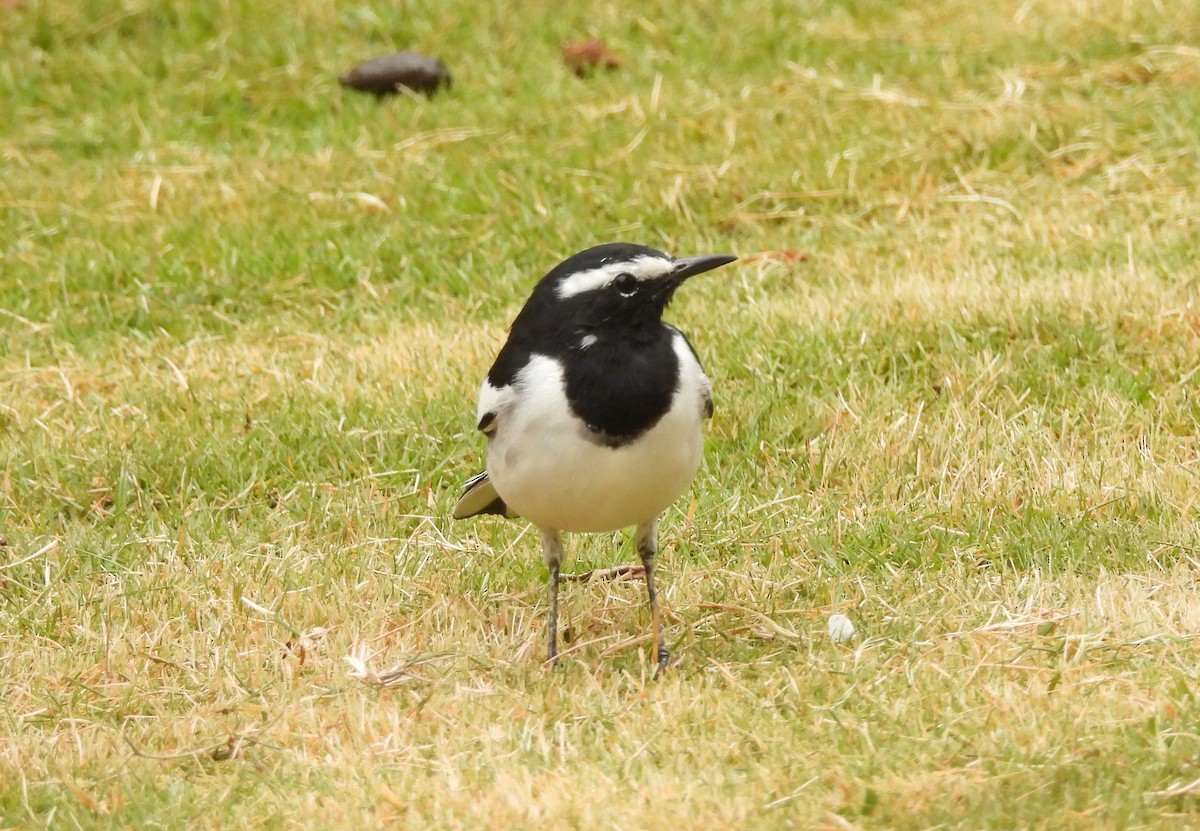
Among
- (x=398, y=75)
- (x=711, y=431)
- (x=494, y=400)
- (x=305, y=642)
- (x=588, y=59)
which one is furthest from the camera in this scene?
(x=588, y=59)

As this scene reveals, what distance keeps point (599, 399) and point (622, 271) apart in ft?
1.22

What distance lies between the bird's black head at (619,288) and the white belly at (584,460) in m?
0.15

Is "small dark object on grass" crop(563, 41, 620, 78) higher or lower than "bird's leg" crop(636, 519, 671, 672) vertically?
lower

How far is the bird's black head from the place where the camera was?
436 centimetres

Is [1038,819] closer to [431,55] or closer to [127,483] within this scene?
[127,483]

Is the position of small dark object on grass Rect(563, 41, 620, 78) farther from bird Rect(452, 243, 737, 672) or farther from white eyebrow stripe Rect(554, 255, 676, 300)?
white eyebrow stripe Rect(554, 255, 676, 300)

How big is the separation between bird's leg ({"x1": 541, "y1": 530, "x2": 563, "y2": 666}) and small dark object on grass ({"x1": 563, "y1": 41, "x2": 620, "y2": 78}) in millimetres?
5675

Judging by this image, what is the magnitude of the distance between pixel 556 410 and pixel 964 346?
264 centimetres

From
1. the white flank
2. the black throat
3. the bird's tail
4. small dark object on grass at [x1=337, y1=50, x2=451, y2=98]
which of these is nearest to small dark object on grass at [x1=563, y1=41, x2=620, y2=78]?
small dark object on grass at [x1=337, y1=50, x2=451, y2=98]

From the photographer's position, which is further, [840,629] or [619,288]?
[840,629]

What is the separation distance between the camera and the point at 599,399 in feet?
13.9

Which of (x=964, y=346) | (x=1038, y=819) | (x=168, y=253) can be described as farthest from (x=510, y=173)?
(x=1038, y=819)

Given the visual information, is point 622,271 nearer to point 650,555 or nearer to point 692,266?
point 692,266

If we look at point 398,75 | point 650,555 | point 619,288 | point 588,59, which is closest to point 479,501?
point 650,555
